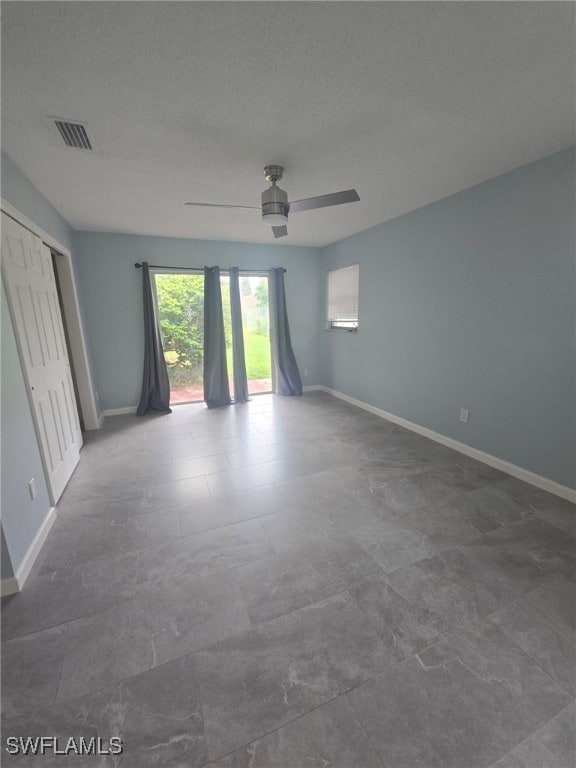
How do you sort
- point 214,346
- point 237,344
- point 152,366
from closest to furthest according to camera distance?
point 152,366, point 214,346, point 237,344

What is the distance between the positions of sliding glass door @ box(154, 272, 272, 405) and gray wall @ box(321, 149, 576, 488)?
6.03ft

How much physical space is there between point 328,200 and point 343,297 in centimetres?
260

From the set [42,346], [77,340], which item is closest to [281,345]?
[77,340]

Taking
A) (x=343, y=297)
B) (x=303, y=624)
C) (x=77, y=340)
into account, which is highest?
(x=343, y=297)

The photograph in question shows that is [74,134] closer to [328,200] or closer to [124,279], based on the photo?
[328,200]

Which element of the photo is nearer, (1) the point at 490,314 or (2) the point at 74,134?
(2) the point at 74,134

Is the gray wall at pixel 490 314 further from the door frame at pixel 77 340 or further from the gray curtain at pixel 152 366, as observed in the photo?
the door frame at pixel 77 340

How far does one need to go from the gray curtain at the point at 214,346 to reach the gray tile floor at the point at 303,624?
6.97 ft

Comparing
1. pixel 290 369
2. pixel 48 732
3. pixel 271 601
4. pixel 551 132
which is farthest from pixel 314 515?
pixel 290 369

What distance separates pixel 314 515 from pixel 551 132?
2.83m

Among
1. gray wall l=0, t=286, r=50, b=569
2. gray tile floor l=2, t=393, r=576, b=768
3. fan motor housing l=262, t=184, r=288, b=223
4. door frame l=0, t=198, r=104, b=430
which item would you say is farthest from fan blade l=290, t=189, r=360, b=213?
door frame l=0, t=198, r=104, b=430

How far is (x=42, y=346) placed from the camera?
2.40m

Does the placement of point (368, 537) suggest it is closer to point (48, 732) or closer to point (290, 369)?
point (48, 732)

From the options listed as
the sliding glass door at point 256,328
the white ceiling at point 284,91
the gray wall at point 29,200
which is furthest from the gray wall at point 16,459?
the sliding glass door at point 256,328
